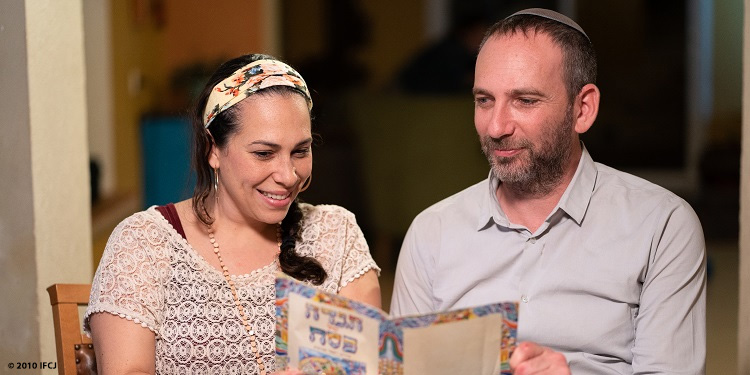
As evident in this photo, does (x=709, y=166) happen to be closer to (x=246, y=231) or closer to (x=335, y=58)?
(x=335, y=58)

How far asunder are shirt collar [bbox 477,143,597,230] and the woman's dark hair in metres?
0.43

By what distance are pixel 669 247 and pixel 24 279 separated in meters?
1.83

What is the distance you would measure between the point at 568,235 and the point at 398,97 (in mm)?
4410

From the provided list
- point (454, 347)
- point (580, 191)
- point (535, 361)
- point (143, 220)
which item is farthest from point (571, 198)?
point (143, 220)

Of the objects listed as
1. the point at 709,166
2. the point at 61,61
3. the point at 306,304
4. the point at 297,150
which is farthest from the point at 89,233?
the point at 709,166

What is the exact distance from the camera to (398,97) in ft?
21.5

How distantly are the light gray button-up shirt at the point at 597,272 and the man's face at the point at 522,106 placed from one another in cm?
12

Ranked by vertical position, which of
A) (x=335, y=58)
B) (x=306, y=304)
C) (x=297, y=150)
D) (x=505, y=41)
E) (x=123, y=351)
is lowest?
(x=123, y=351)

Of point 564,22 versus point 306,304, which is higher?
point 564,22

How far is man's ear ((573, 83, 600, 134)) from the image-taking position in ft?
7.30

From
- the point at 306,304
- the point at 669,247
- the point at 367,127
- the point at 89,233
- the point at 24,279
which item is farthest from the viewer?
the point at 367,127

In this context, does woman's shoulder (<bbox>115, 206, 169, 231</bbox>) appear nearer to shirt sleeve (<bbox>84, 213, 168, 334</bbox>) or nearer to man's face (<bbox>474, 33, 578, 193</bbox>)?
shirt sleeve (<bbox>84, 213, 168, 334</bbox>)

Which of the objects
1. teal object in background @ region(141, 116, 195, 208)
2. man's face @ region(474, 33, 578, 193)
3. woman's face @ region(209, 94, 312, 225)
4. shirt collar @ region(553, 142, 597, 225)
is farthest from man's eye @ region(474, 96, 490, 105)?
teal object in background @ region(141, 116, 195, 208)

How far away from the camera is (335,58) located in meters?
10.4
